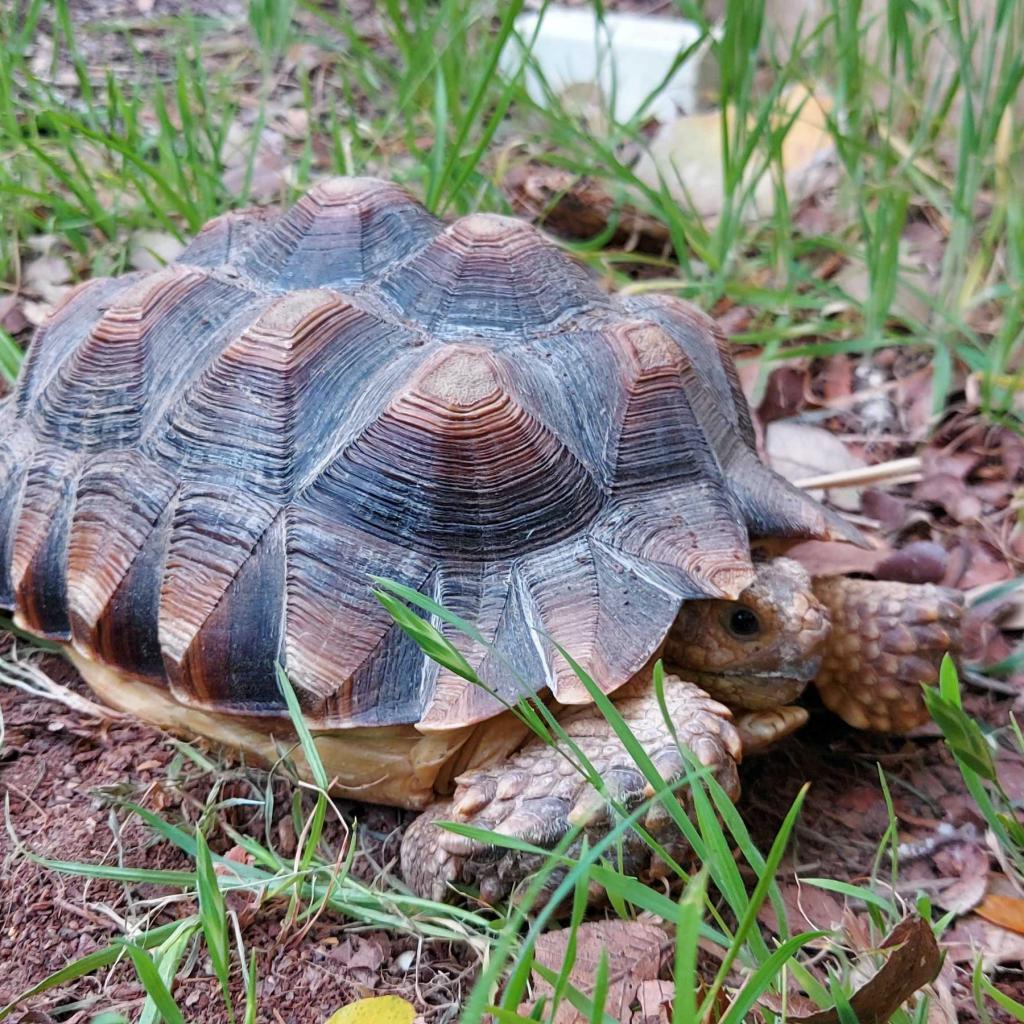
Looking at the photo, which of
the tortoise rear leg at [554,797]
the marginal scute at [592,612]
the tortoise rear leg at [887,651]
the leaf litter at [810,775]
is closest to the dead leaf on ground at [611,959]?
the leaf litter at [810,775]

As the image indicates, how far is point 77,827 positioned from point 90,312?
1.10 m

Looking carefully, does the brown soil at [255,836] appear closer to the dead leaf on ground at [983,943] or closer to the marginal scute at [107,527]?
the dead leaf on ground at [983,943]

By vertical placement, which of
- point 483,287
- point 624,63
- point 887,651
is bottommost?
point 887,651

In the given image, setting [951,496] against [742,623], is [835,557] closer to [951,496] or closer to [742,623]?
[951,496]

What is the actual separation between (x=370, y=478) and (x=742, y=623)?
0.76 metres

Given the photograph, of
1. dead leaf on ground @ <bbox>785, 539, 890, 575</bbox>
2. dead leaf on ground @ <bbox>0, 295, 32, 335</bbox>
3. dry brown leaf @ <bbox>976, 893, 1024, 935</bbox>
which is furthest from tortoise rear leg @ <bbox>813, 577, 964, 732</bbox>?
dead leaf on ground @ <bbox>0, 295, 32, 335</bbox>

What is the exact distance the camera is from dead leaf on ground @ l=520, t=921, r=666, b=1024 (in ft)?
4.80

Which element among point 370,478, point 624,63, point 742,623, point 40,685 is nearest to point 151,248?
point 40,685

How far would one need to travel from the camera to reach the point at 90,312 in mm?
2211

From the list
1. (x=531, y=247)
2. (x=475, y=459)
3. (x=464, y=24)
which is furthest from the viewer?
(x=464, y=24)

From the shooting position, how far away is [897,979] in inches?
52.2

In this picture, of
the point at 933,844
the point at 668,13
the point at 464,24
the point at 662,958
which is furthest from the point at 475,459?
the point at 668,13

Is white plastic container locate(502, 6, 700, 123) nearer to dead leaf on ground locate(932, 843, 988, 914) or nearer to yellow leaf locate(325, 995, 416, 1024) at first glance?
dead leaf on ground locate(932, 843, 988, 914)

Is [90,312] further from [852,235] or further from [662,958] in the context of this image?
[852,235]
